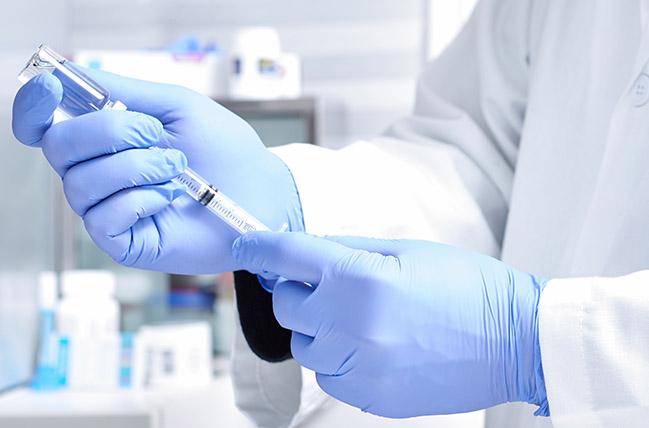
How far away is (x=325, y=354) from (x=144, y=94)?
11.4 inches

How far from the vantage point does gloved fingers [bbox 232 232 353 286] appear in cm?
71

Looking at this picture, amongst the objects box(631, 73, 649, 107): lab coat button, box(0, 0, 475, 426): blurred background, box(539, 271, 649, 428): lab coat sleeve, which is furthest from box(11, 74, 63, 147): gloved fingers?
box(0, 0, 475, 426): blurred background

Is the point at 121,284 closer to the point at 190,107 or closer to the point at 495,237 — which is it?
the point at 495,237

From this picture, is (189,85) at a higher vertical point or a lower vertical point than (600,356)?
Result: lower

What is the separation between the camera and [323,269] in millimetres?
707

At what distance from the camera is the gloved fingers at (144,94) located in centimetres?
80

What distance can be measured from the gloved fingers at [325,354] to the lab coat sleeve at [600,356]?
15 cm

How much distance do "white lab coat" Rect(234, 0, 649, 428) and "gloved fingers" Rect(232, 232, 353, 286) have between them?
0.18m

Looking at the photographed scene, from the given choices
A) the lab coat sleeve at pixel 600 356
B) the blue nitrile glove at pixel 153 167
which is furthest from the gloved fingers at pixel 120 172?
the lab coat sleeve at pixel 600 356

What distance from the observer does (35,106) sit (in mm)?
719

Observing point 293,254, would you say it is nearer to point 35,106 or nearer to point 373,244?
point 373,244

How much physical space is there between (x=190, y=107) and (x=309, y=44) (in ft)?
5.38

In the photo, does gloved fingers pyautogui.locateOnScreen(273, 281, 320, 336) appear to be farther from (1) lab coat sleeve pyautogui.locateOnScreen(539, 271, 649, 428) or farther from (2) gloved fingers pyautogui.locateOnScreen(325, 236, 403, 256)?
(1) lab coat sleeve pyautogui.locateOnScreen(539, 271, 649, 428)

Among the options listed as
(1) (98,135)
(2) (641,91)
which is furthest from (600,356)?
(1) (98,135)
